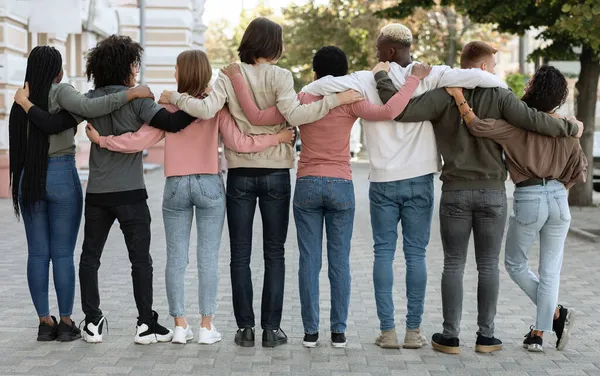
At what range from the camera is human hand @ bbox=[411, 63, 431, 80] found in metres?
5.77

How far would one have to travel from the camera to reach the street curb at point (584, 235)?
12.4 meters

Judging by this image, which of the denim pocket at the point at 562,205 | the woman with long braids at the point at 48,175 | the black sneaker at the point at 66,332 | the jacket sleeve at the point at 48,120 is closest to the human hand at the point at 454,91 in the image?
the denim pocket at the point at 562,205

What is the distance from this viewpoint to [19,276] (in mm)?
9031

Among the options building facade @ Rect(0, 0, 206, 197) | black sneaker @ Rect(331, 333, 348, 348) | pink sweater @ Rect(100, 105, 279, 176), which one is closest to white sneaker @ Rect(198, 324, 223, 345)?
black sneaker @ Rect(331, 333, 348, 348)

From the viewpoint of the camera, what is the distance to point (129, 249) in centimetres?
616

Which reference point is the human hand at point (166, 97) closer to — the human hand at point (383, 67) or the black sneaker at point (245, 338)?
the human hand at point (383, 67)

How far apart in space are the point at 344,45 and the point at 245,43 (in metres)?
37.6

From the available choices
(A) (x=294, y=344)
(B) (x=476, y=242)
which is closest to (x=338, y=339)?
(A) (x=294, y=344)

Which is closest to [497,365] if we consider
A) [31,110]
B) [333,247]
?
[333,247]

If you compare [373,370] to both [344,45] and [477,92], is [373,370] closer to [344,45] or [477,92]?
[477,92]

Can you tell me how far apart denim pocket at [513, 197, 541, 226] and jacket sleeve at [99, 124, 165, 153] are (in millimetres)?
2146

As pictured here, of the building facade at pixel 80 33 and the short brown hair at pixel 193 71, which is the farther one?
the building facade at pixel 80 33

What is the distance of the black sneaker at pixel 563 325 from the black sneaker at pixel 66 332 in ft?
9.42

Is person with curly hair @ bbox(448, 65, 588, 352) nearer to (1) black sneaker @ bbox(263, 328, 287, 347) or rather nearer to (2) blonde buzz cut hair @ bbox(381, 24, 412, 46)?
(2) blonde buzz cut hair @ bbox(381, 24, 412, 46)
